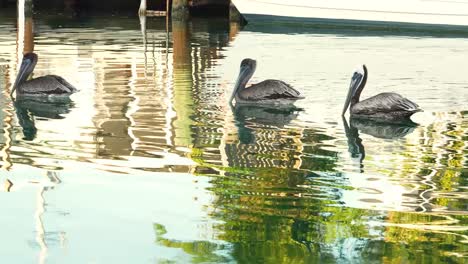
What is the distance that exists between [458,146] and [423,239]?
16.0ft

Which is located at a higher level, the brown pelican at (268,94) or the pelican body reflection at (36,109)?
the brown pelican at (268,94)

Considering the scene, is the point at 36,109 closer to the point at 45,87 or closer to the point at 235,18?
the point at 45,87

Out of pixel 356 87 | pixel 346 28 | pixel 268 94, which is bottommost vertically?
pixel 346 28

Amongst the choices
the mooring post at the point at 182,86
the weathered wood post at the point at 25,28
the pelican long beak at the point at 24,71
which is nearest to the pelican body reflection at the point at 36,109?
the pelican long beak at the point at 24,71

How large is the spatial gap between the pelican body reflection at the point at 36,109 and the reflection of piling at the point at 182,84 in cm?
153

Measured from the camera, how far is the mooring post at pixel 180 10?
40975 mm

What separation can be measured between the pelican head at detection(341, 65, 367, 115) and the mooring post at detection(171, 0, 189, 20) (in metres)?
24.5

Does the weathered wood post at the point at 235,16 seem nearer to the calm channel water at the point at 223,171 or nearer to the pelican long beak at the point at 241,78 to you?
the calm channel water at the point at 223,171

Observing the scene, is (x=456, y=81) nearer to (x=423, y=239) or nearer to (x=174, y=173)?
(x=174, y=173)

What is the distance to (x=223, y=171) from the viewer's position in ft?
40.1

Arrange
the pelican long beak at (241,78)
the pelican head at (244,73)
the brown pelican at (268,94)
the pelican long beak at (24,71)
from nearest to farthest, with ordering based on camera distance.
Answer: the brown pelican at (268,94) < the pelican long beak at (241,78) < the pelican head at (244,73) < the pelican long beak at (24,71)

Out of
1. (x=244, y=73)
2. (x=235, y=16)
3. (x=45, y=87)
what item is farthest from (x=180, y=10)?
(x=45, y=87)

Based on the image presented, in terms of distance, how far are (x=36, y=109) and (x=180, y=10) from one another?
24.4m

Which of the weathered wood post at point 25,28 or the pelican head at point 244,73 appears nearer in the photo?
the pelican head at point 244,73
